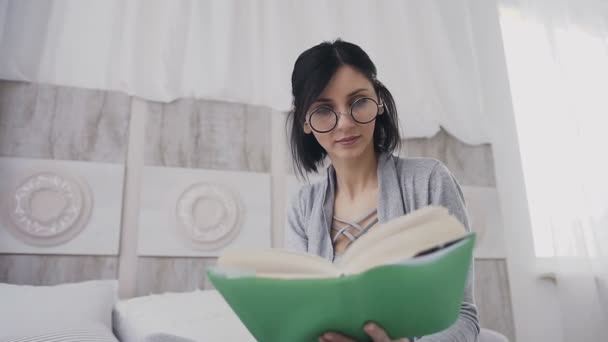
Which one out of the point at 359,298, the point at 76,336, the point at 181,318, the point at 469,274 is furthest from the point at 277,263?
the point at 181,318

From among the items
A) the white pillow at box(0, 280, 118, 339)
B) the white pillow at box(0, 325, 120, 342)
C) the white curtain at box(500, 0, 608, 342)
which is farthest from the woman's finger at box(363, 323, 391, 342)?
the white curtain at box(500, 0, 608, 342)

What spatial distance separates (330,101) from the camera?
982 millimetres

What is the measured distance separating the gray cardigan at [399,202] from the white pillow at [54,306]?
633mm

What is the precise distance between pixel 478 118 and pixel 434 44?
473 mm

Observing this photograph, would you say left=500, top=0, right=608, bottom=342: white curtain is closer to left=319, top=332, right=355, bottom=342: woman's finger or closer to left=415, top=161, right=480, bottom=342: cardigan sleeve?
left=415, top=161, right=480, bottom=342: cardigan sleeve

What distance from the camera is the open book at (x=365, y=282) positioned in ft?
1.65

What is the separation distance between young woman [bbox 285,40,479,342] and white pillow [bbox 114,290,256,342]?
346mm

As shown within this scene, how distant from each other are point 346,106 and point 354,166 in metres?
0.21

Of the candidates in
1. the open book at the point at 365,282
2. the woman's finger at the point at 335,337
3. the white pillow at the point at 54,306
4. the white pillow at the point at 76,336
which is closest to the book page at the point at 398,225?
the open book at the point at 365,282

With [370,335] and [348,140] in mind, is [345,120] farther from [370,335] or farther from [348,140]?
[370,335]

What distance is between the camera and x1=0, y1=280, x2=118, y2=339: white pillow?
1.24m

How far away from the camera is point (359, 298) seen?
523mm

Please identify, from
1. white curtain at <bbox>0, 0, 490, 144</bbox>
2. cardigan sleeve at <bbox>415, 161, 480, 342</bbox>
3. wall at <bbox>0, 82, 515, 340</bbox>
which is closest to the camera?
cardigan sleeve at <bbox>415, 161, 480, 342</bbox>

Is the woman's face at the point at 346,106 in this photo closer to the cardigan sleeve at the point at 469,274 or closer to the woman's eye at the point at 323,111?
the woman's eye at the point at 323,111
